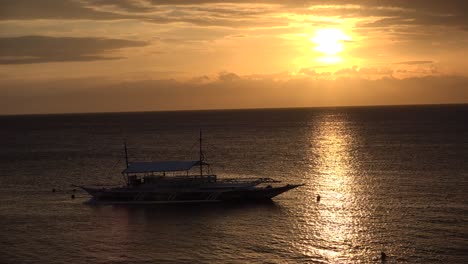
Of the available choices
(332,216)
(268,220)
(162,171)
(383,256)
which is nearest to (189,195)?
(162,171)

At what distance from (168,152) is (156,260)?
10596 cm

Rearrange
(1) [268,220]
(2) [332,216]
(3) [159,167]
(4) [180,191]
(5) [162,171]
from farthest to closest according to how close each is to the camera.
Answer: (3) [159,167]
(5) [162,171]
(4) [180,191]
(2) [332,216]
(1) [268,220]

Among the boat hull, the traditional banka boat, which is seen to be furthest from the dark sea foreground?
the traditional banka boat

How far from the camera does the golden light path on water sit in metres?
57.6

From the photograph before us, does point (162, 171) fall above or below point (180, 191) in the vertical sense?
above

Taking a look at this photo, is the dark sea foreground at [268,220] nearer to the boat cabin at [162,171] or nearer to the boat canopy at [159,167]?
the boat cabin at [162,171]

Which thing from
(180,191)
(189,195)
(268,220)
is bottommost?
(268,220)

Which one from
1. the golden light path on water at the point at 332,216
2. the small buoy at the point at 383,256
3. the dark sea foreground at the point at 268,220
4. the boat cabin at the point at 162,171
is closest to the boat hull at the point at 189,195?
the dark sea foreground at the point at 268,220

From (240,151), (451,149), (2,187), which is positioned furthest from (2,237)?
(451,149)

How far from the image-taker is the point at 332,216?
234ft

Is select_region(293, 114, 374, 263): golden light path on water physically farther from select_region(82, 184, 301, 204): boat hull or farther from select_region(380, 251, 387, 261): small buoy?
select_region(82, 184, 301, 204): boat hull

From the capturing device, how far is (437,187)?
286ft

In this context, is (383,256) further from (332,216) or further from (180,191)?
(180,191)

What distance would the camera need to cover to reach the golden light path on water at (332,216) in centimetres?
5759
